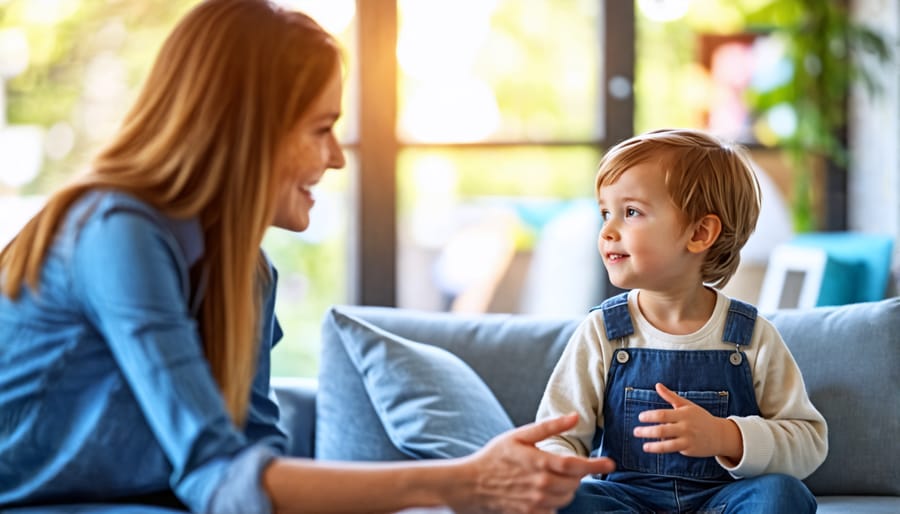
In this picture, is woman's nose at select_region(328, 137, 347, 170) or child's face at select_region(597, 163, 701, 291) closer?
woman's nose at select_region(328, 137, 347, 170)

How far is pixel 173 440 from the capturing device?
1260mm

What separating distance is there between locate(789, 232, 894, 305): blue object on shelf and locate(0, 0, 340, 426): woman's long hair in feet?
7.63

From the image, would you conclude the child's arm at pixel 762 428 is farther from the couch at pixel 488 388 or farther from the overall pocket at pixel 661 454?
the couch at pixel 488 388

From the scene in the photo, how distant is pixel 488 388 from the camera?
235 centimetres

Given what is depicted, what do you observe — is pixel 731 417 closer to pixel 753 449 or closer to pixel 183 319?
pixel 753 449

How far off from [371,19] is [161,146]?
2.27 metres

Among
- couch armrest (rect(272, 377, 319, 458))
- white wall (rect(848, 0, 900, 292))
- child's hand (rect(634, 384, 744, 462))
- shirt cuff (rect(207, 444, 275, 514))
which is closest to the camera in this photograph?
shirt cuff (rect(207, 444, 275, 514))

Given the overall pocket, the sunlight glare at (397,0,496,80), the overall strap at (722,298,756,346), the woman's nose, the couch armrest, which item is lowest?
the couch armrest

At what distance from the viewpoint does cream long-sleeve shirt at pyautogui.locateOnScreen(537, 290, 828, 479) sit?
1.83m

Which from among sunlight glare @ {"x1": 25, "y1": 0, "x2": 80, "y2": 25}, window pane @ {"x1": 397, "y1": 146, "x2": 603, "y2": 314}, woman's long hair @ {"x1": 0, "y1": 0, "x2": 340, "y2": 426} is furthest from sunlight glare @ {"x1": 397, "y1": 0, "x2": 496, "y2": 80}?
woman's long hair @ {"x1": 0, "y1": 0, "x2": 340, "y2": 426}

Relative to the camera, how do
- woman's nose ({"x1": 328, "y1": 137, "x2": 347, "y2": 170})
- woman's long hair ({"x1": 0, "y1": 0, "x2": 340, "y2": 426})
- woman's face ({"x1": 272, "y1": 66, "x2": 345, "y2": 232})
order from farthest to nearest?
woman's nose ({"x1": 328, "y1": 137, "x2": 347, "y2": 170}) → woman's face ({"x1": 272, "y1": 66, "x2": 345, "y2": 232}) → woman's long hair ({"x1": 0, "y1": 0, "x2": 340, "y2": 426})

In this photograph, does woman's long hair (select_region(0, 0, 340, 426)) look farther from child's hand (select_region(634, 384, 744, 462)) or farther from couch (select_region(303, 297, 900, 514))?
couch (select_region(303, 297, 900, 514))

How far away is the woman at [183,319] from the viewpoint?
4.14 ft

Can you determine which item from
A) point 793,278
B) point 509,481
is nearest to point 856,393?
point 509,481
